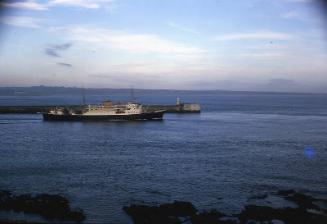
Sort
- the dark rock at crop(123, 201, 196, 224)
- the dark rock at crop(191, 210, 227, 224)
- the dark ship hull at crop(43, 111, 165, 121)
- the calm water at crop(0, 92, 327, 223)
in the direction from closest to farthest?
the dark rock at crop(191, 210, 227, 224), the dark rock at crop(123, 201, 196, 224), the calm water at crop(0, 92, 327, 223), the dark ship hull at crop(43, 111, 165, 121)

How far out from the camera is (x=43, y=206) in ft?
51.7

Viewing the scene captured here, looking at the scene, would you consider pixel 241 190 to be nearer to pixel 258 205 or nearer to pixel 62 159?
pixel 258 205

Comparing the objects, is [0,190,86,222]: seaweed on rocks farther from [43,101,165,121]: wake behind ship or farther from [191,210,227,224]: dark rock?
[43,101,165,121]: wake behind ship

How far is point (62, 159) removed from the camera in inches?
1037

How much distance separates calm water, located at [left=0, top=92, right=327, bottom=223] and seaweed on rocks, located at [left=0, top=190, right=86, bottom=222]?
1.84ft

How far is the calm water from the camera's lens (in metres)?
18.1

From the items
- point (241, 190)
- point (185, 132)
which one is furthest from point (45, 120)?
point (241, 190)

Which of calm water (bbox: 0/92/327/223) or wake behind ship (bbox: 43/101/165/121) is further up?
wake behind ship (bbox: 43/101/165/121)

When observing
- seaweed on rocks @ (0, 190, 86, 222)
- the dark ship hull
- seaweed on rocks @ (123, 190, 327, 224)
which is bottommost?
seaweed on rocks @ (123, 190, 327, 224)

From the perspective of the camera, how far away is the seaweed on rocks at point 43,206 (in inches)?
588

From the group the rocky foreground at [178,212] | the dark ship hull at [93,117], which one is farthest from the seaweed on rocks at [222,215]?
the dark ship hull at [93,117]

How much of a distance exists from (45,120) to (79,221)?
133ft

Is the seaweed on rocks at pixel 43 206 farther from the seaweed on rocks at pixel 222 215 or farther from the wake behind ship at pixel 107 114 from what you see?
the wake behind ship at pixel 107 114

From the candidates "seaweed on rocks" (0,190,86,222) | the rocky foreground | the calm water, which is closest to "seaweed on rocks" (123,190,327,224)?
the rocky foreground
